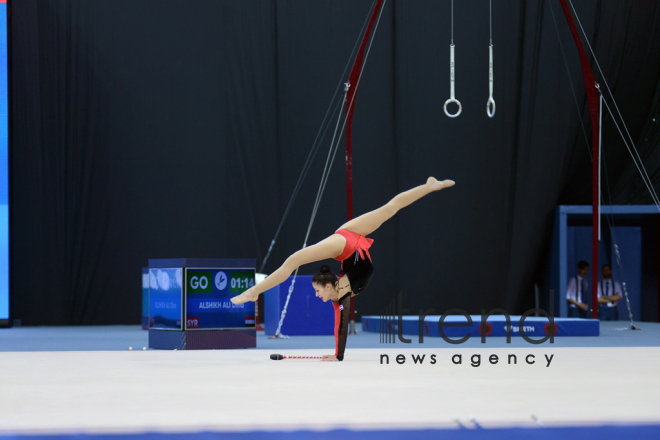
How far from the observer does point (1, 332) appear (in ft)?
34.0

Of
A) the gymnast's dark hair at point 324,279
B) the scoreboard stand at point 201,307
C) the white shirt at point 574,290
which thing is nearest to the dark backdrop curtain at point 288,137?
the white shirt at point 574,290

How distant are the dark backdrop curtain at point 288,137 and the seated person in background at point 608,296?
3.30 feet

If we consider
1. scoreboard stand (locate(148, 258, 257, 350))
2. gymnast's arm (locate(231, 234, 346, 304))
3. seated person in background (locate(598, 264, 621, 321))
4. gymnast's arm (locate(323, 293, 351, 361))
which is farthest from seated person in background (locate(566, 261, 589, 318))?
gymnast's arm (locate(231, 234, 346, 304))

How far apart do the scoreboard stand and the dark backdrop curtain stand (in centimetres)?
437

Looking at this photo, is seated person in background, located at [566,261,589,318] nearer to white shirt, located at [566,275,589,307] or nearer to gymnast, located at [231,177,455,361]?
white shirt, located at [566,275,589,307]

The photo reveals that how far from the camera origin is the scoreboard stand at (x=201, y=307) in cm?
743

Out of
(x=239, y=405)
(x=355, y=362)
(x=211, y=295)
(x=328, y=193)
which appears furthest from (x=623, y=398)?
(x=328, y=193)

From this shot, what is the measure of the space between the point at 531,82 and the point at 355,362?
760 centimetres

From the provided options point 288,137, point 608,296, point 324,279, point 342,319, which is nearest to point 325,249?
point 324,279

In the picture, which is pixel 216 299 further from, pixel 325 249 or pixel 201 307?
pixel 325 249

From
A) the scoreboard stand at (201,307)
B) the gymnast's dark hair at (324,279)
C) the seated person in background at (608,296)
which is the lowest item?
the seated person in background at (608,296)

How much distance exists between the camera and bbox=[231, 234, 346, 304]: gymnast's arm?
5.74 meters

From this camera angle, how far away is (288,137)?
39.9ft

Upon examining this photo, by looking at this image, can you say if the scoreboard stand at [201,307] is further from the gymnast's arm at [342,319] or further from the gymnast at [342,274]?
the gymnast's arm at [342,319]
